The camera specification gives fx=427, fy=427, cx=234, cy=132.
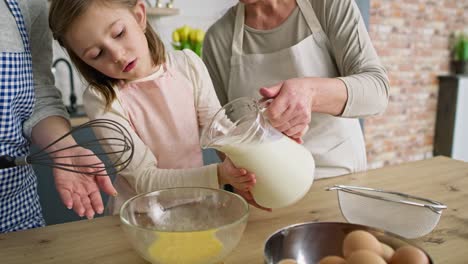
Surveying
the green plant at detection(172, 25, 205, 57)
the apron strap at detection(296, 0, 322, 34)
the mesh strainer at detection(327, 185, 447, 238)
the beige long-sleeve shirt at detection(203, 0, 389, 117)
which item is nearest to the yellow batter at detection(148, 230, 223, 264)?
the mesh strainer at detection(327, 185, 447, 238)

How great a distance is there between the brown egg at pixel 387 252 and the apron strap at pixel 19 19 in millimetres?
807

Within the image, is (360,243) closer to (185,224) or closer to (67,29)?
(185,224)

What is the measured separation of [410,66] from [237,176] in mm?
3384

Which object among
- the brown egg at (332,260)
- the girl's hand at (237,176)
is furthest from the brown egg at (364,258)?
the girl's hand at (237,176)

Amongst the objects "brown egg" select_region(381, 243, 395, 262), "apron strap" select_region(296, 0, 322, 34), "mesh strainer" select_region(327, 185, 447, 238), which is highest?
"apron strap" select_region(296, 0, 322, 34)

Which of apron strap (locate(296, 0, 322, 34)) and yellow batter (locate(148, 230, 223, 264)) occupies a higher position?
apron strap (locate(296, 0, 322, 34))

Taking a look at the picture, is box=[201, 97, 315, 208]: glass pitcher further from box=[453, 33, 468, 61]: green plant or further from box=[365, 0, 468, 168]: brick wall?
box=[453, 33, 468, 61]: green plant

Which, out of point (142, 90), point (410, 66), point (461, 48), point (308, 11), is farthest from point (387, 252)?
point (461, 48)

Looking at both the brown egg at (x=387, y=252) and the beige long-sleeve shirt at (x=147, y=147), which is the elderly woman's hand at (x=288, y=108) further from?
the brown egg at (x=387, y=252)

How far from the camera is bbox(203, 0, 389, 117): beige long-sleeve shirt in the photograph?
1019mm

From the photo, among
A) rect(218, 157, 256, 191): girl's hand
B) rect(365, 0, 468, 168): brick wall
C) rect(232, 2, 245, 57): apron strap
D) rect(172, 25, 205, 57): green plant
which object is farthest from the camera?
rect(365, 0, 468, 168): brick wall

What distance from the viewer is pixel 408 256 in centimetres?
49

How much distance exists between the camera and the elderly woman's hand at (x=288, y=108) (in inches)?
29.6

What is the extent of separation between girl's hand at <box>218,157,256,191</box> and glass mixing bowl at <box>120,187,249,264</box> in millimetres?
91
